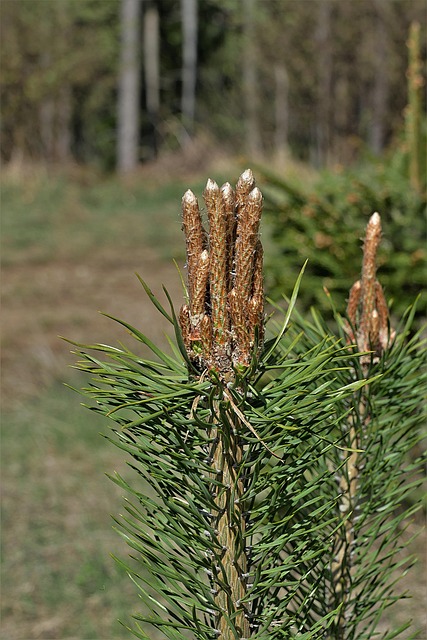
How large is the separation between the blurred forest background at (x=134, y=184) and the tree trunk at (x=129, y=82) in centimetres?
5

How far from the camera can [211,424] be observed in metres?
0.76

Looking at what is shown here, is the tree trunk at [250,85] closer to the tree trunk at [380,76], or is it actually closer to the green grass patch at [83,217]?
the tree trunk at [380,76]

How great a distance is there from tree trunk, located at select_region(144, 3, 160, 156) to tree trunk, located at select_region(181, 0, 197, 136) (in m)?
0.83

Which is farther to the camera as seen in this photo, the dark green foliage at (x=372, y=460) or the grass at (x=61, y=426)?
the grass at (x=61, y=426)

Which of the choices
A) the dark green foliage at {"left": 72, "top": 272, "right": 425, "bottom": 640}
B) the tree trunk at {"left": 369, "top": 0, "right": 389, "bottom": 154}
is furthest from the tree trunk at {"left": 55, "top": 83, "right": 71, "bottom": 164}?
the dark green foliage at {"left": 72, "top": 272, "right": 425, "bottom": 640}

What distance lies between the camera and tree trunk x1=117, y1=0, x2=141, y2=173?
19.3 meters

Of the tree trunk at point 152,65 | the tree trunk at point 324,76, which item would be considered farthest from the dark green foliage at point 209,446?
the tree trunk at point 152,65

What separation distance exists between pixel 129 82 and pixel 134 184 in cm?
475

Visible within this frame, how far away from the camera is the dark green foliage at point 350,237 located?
8.96 feet

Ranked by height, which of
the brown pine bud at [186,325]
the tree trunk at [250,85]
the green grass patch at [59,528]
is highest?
the tree trunk at [250,85]

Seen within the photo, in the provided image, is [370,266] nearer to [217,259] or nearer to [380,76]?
[217,259]

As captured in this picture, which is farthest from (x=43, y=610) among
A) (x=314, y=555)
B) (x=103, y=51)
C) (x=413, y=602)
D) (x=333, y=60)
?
(x=103, y=51)

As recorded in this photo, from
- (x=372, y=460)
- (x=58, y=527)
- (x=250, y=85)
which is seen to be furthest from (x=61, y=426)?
(x=250, y=85)

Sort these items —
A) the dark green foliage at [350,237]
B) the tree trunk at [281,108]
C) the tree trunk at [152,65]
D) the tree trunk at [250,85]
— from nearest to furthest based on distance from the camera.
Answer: the dark green foliage at [350,237] → the tree trunk at [281,108] → the tree trunk at [250,85] → the tree trunk at [152,65]
